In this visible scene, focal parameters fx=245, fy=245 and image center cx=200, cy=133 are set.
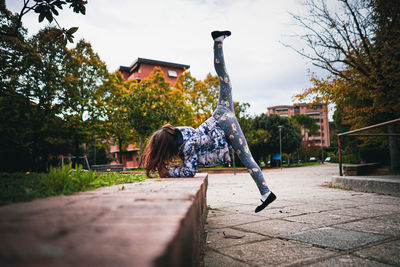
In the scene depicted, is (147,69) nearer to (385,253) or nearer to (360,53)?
(360,53)

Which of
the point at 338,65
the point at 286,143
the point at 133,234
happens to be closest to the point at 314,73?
the point at 338,65

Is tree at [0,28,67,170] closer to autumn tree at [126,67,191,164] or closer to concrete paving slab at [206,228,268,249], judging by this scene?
concrete paving slab at [206,228,268,249]

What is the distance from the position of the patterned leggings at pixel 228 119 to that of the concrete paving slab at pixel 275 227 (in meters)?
0.41

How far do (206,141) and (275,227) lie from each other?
1.27 meters

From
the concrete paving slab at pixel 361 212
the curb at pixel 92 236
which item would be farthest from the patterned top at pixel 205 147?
the curb at pixel 92 236

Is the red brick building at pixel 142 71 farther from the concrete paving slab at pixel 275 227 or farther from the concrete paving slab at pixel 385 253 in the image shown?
the concrete paving slab at pixel 385 253

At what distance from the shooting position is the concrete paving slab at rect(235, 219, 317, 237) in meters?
2.38

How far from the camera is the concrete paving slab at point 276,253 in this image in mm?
1684

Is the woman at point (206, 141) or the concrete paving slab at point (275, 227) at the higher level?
the woman at point (206, 141)

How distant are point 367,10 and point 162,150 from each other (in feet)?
37.7

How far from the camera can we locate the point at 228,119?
121 inches

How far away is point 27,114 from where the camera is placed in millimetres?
3404

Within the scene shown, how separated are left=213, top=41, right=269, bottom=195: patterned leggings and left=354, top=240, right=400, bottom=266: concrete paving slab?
125 cm

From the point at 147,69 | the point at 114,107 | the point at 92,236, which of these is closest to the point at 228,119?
the point at 92,236
